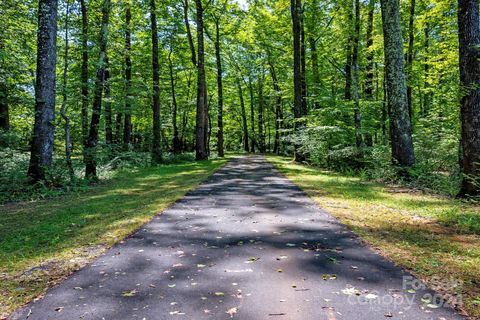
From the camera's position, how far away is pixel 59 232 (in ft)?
18.0

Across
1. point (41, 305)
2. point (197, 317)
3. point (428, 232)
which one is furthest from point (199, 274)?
point (428, 232)

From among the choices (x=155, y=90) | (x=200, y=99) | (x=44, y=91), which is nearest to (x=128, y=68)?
(x=155, y=90)

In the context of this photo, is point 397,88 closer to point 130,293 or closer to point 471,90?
point 471,90

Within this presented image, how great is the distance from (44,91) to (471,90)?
1155 centimetres

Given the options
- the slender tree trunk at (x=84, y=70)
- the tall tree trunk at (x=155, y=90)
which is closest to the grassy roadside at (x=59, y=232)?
the slender tree trunk at (x=84, y=70)

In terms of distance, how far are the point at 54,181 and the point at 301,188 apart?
776 cm

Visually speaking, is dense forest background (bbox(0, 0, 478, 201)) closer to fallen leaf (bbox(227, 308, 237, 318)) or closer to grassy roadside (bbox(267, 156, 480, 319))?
grassy roadside (bbox(267, 156, 480, 319))

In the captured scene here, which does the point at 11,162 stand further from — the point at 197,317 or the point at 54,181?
the point at 197,317

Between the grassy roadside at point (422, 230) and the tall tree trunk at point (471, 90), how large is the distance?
2.77 ft

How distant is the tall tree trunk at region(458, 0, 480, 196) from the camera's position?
283 inches

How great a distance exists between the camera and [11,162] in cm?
1004

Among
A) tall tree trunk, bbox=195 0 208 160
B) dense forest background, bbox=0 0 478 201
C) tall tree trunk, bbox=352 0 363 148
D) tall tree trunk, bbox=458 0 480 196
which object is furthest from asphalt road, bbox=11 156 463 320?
tall tree trunk, bbox=195 0 208 160

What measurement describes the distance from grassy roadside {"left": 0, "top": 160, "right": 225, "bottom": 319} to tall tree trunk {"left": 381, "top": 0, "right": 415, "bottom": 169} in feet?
22.5

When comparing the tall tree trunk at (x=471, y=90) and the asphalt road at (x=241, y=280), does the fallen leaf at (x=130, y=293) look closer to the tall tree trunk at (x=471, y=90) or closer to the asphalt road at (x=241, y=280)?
the asphalt road at (x=241, y=280)
